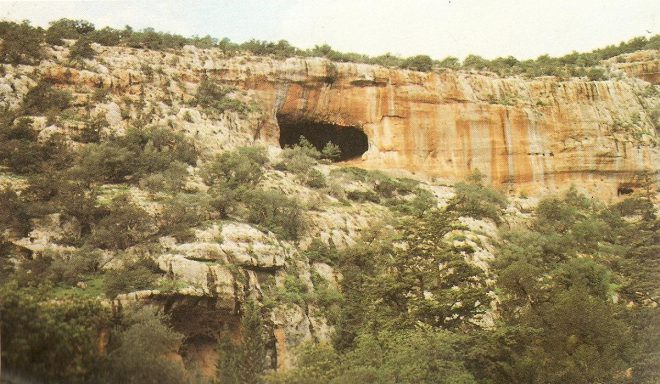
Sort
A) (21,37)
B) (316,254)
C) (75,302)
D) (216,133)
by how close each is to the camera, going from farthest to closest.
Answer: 1. (216,133)
2. (21,37)
3. (316,254)
4. (75,302)

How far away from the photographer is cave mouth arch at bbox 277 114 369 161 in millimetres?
48000

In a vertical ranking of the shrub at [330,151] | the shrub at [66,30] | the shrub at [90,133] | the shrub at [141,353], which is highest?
the shrub at [66,30]

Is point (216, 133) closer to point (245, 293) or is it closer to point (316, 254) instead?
point (316, 254)

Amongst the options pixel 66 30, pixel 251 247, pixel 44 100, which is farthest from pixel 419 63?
pixel 251 247

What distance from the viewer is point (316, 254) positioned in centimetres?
3120

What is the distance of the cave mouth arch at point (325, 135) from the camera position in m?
48.0

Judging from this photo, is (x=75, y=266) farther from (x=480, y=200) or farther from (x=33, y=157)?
(x=480, y=200)

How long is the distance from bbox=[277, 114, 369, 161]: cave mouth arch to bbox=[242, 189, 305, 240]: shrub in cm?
1470

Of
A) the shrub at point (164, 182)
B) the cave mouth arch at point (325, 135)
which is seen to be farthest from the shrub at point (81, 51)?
the cave mouth arch at point (325, 135)

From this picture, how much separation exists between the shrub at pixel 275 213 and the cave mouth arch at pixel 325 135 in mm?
14704

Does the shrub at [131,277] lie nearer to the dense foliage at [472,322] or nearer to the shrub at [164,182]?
the dense foliage at [472,322]

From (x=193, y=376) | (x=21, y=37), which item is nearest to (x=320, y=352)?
(x=193, y=376)

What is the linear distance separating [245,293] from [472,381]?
30.4 feet

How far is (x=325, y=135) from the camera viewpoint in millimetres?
49812
